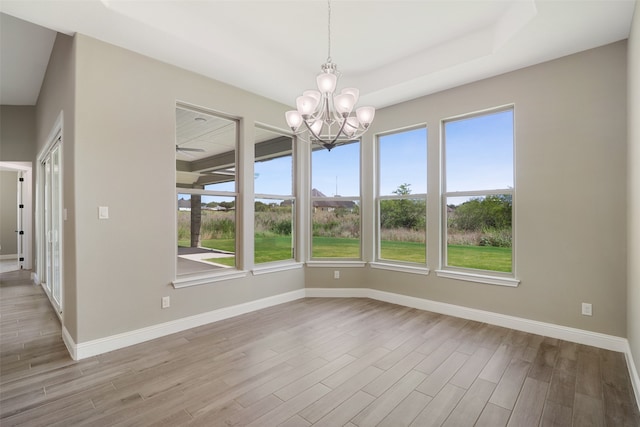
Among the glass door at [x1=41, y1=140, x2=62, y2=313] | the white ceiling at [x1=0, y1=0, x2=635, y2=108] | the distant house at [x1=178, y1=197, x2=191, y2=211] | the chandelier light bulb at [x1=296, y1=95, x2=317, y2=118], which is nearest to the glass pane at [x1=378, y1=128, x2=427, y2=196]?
the white ceiling at [x1=0, y1=0, x2=635, y2=108]

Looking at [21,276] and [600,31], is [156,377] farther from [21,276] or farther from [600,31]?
[21,276]

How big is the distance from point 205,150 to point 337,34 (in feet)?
6.73

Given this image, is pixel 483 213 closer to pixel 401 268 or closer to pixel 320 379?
pixel 401 268

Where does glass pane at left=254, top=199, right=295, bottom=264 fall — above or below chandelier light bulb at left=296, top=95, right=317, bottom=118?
below

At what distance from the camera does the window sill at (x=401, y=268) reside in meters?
4.09

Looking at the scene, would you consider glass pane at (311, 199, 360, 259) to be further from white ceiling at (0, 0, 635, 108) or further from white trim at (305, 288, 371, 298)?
white ceiling at (0, 0, 635, 108)

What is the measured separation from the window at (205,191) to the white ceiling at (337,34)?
633 mm

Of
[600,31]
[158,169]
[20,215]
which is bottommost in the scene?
[20,215]

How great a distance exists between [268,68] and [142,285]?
2.76 metres

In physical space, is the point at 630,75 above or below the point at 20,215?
above

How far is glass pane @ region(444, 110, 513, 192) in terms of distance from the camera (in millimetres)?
3582

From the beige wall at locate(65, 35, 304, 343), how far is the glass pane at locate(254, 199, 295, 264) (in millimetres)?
1009

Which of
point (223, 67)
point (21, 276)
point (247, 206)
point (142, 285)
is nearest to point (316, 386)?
point (142, 285)

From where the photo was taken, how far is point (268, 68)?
11.5 feet
